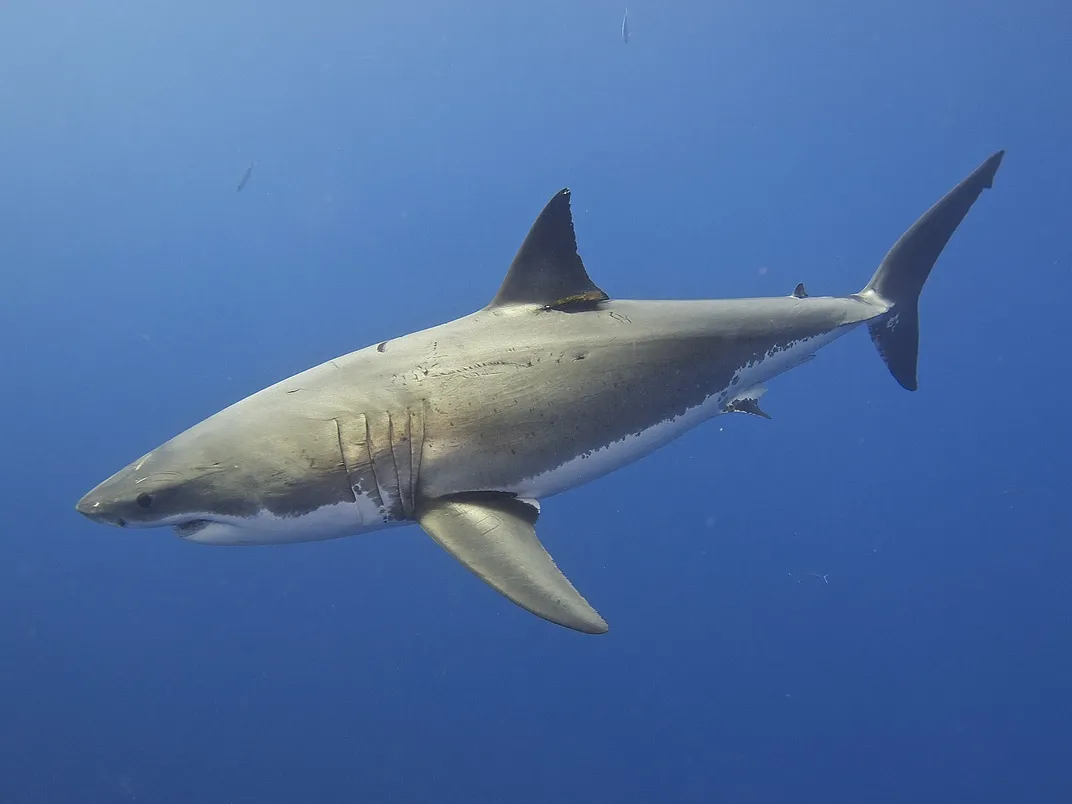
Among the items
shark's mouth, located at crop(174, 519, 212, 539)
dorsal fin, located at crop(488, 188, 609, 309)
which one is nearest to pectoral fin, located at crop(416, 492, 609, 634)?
shark's mouth, located at crop(174, 519, 212, 539)

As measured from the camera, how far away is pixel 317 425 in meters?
2.96

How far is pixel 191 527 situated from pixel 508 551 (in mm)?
1335

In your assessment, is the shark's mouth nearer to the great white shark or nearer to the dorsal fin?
the great white shark

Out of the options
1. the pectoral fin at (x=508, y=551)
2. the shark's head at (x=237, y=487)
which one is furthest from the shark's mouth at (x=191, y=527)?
the pectoral fin at (x=508, y=551)

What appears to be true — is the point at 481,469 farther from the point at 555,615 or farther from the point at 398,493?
A: the point at 555,615

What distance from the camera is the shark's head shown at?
8.82 ft

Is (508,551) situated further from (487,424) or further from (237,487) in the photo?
(237,487)

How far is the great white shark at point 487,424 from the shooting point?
274 cm

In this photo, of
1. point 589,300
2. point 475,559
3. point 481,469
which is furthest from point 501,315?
point 475,559

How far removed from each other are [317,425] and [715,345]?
2.28m

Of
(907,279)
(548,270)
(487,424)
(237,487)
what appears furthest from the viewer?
(907,279)

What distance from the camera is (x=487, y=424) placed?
3174 mm

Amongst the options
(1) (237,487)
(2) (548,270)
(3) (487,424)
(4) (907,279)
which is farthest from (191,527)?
(4) (907,279)

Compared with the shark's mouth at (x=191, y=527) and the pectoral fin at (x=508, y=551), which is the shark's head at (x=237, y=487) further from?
the pectoral fin at (x=508, y=551)
